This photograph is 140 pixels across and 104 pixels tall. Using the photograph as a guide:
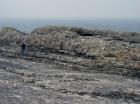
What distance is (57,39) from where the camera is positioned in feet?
157

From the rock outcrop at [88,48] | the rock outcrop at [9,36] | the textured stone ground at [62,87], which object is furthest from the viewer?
the rock outcrop at [9,36]

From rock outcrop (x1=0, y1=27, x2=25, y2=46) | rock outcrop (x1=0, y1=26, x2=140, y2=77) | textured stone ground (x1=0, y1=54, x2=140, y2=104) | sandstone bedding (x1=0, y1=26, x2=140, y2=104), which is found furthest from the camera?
rock outcrop (x1=0, y1=27, x2=25, y2=46)

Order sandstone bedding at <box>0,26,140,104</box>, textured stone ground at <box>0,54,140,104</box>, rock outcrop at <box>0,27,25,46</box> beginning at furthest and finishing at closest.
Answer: rock outcrop at <box>0,27,25,46</box>, sandstone bedding at <box>0,26,140,104</box>, textured stone ground at <box>0,54,140,104</box>

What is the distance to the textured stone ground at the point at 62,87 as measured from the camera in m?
28.5

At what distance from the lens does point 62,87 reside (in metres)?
31.6

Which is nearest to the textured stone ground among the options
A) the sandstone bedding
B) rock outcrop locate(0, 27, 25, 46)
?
the sandstone bedding

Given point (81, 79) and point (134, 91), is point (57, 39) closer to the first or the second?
point (81, 79)

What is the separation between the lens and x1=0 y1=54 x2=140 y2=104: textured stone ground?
28533 mm

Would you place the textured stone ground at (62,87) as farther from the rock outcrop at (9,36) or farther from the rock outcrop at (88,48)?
the rock outcrop at (9,36)

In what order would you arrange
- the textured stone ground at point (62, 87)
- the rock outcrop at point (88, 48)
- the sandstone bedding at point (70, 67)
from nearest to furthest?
the textured stone ground at point (62, 87) → the sandstone bedding at point (70, 67) → the rock outcrop at point (88, 48)

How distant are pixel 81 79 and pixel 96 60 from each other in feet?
23.8

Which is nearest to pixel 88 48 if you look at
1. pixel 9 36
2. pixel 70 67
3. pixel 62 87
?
pixel 70 67

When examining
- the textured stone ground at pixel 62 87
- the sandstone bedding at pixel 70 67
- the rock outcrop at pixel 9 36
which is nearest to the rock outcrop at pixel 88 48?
the sandstone bedding at pixel 70 67

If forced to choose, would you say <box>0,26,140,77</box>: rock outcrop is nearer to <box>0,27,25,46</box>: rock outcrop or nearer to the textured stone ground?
<box>0,27,25,46</box>: rock outcrop
